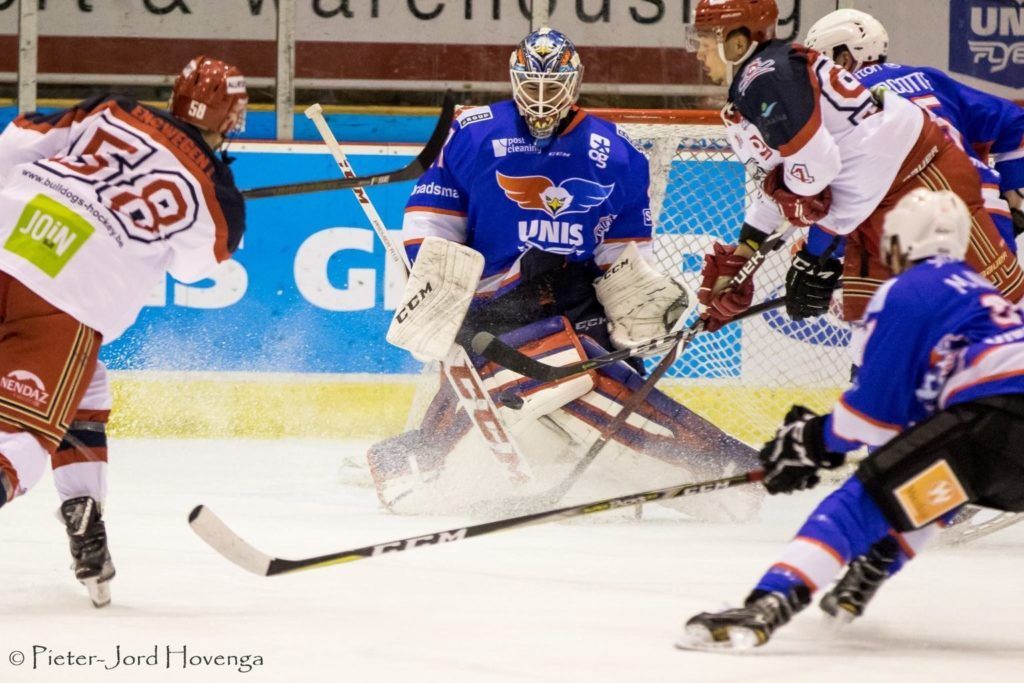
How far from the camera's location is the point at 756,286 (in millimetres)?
4840

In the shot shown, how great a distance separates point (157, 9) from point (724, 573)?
3.52 m

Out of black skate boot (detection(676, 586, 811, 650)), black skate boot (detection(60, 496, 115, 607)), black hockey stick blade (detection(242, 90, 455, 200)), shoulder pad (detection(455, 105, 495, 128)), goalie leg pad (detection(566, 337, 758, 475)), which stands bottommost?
goalie leg pad (detection(566, 337, 758, 475))

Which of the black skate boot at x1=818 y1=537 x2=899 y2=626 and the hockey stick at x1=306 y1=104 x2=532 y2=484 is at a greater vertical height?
the black skate boot at x1=818 y1=537 x2=899 y2=626

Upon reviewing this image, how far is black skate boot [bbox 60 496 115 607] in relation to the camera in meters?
2.60

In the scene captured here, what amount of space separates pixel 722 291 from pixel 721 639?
5.27 ft

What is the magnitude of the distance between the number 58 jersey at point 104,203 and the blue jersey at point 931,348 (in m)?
1.17

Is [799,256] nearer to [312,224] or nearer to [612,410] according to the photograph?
[612,410]

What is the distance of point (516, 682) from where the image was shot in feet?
6.77

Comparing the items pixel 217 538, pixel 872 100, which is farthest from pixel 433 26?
pixel 217 538

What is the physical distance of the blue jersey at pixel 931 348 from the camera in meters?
2.25

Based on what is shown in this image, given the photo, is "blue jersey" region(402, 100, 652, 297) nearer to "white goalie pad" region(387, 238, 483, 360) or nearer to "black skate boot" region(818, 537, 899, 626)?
"white goalie pad" region(387, 238, 483, 360)

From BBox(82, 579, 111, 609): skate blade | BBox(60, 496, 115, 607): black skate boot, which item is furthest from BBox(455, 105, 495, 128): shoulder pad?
BBox(82, 579, 111, 609): skate blade

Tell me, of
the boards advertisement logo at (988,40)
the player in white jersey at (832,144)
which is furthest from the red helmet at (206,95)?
the boards advertisement logo at (988,40)

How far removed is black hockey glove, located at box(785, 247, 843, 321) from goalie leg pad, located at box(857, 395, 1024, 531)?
1.27 m
